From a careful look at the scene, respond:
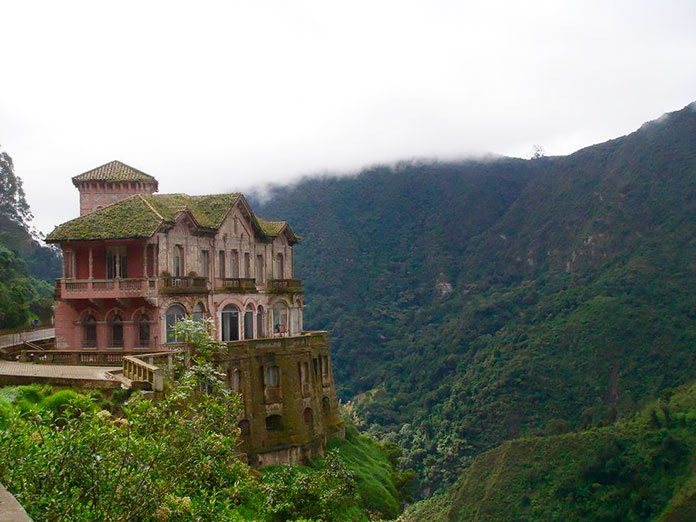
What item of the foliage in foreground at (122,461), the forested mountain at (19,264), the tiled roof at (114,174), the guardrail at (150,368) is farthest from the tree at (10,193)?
the foliage in foreground at (122,461)

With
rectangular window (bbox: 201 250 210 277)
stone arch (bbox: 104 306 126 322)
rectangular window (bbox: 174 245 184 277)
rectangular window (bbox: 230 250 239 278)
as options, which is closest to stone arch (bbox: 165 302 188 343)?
rectangular window (bbox: 174 245 184 277)

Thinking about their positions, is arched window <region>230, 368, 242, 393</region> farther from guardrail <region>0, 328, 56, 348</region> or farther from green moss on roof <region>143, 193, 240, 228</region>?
guardrail <region>0, 328, 56, 348</region>

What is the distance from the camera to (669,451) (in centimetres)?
6569

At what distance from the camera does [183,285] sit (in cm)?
3669

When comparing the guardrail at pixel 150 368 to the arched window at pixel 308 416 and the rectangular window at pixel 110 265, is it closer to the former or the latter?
the rectangular window at pixel 110 265

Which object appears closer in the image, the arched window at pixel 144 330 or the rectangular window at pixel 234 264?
the arched window at pixel 144 330

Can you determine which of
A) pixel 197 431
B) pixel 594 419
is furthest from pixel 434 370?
pixel 197 431

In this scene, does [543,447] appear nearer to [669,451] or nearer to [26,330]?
[669,451]

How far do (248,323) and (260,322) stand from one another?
1579 millimetres

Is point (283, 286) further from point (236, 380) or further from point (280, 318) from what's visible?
point (236, 380)

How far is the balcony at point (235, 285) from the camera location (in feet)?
131

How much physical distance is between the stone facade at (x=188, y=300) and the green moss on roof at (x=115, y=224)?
0.20 ft

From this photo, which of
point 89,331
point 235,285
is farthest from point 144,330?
point 235,285

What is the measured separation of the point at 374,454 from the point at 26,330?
73.8 feet
